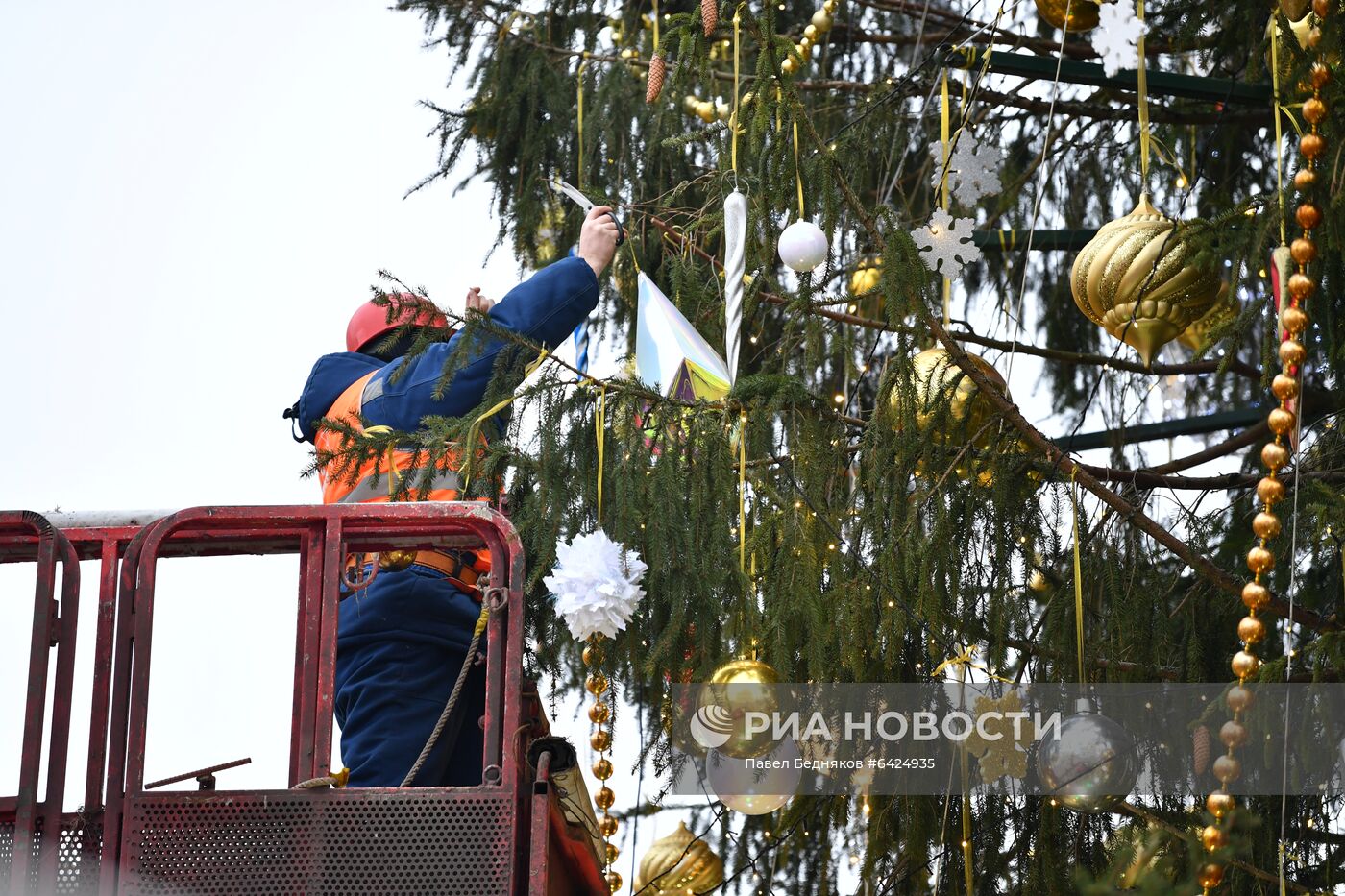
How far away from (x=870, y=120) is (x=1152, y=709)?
2.20 metres

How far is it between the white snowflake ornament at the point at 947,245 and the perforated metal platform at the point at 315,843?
2054 millimetres

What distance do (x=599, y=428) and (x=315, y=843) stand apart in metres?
1.82

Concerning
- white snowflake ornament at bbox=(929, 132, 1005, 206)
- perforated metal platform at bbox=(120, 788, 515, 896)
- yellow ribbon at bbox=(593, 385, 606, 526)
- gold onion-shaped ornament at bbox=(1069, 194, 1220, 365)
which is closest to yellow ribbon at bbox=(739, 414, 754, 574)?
yellow ribbon at bbox=(593, 385, 606, 526)

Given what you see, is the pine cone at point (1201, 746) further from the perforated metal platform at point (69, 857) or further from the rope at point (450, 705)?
the perforated metal platform at point (69, 857)

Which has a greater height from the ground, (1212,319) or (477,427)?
(1212,319)

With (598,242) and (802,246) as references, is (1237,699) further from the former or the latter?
(598,242)

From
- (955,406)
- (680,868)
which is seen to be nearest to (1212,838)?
(955,406)

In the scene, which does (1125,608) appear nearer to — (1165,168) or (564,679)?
(564,679)

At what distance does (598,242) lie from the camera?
493 centimetres

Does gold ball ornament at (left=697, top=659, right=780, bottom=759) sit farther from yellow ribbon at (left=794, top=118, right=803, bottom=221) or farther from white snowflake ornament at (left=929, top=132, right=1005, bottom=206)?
white snowflake ornament at (left=929, top=132, right=1005, bottom=206)

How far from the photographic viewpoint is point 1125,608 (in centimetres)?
517

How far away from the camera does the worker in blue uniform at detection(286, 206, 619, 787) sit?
428cm

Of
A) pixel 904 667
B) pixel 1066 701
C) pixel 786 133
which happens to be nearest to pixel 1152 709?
pixel 1066 701

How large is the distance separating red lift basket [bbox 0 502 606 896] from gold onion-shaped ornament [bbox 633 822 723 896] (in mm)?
2789
